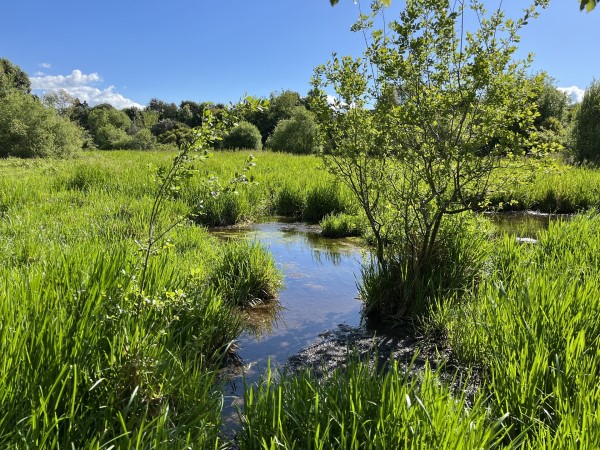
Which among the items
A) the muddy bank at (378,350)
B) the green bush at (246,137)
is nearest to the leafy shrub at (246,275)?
the muddy bank at (378,350)

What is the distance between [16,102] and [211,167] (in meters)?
13.8

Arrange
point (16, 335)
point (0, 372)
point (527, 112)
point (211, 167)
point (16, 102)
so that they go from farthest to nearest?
point (16, 102) < point (211, 167) < point (527, 112) < point (16, 335) < point (0, 372)

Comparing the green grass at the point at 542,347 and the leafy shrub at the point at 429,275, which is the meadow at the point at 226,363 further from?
the leafy shrub at the point at 429,275

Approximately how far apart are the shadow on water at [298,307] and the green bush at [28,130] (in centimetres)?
1796

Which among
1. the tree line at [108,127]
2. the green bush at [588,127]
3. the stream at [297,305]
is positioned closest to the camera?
the stream at [297,305]

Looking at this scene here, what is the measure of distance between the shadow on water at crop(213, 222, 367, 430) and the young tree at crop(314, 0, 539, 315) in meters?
0.73

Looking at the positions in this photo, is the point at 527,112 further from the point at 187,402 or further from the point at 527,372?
the point at 187,402

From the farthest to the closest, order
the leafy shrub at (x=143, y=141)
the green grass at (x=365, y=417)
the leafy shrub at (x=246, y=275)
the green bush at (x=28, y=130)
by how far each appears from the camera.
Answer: the leafy shrub at (x=143, y=141) → the green bush at (x=28, y=130) → the leafy shrub at (x=246, y=275) → the green grass at (x=365, y=417)

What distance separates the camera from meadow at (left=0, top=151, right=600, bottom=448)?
185 cm

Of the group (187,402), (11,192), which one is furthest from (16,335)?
(11,192)

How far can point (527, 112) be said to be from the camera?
3.84 metres

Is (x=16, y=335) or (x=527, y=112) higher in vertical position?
(x=527, y=112)

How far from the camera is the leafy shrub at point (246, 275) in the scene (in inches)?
186

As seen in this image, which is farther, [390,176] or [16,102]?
[16,102]
